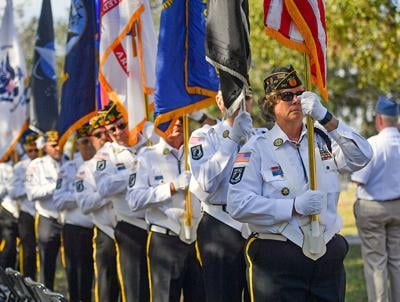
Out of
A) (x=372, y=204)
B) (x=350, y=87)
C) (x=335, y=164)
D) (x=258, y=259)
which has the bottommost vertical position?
(x=350, y=87)

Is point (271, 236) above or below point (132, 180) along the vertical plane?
above

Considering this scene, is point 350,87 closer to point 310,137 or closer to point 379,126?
point 379,126

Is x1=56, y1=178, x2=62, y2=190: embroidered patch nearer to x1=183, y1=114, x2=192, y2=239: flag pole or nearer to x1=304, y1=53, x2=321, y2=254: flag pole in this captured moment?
x1=183, y1=114, x2=192, y2=239: flag pole

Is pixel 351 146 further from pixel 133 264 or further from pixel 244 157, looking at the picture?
pixel 133 264

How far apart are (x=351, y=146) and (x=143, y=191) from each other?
10.0 ft

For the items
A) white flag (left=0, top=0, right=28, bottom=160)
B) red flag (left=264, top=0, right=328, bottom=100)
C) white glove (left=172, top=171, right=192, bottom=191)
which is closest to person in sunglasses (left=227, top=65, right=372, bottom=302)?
red flag (left=264, top=0, right=328, bottom=100)

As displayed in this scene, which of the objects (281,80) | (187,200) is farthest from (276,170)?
(187,200)

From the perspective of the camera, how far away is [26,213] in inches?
610

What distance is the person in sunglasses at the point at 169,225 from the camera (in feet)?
29.5

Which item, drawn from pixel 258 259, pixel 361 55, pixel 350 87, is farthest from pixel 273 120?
pixel 350 87

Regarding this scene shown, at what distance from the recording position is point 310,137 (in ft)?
21.2

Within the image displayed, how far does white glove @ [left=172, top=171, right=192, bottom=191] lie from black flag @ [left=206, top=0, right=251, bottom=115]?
1334 millimetres

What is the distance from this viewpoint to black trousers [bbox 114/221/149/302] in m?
9.91

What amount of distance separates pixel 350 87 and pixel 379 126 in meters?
37.2
